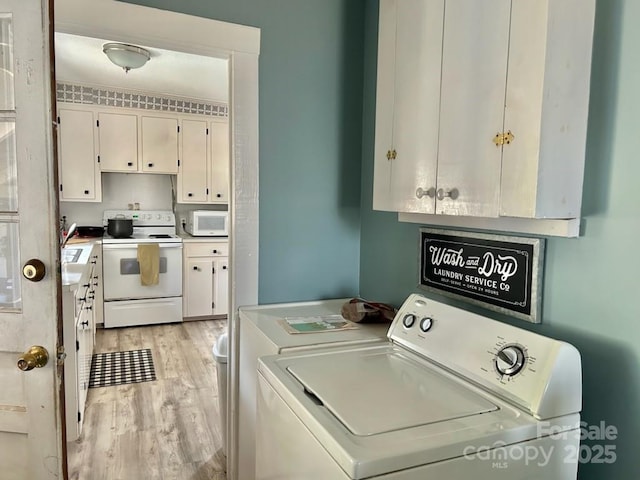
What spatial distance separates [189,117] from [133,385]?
2.86 m

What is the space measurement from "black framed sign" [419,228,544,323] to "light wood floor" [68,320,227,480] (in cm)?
151

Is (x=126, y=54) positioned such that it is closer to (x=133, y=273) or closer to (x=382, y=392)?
(x=133, y=273)

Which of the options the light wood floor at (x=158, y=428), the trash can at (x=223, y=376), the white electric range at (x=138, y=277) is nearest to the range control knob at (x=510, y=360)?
the trash can at (x=223, y=376)

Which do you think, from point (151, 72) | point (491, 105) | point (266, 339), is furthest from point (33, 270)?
point (151, 72)

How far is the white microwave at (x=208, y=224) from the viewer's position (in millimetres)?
4766

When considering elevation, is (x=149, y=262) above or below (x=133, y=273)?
above

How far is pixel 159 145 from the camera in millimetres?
4699

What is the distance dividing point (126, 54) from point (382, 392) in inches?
122

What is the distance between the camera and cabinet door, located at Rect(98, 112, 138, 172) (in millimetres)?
4488

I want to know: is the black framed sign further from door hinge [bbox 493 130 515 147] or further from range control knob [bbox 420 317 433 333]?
door hinge [bbox 493 130 515 147]

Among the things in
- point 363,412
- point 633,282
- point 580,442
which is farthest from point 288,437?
point 633,282

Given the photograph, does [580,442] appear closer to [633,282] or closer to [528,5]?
[633,282]

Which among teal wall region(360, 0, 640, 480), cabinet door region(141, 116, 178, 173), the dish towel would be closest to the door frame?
teal wall region(360, 0, 640, 480)

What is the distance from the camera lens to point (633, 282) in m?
1.05
